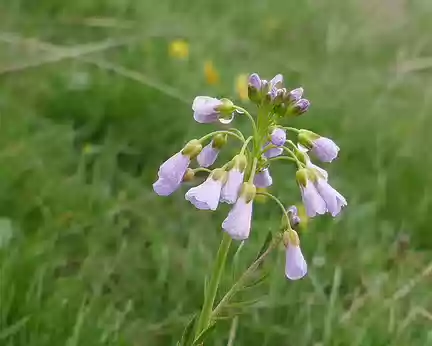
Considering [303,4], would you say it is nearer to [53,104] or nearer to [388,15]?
[388,15]

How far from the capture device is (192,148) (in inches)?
44.6

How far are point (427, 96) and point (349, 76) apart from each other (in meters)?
0.30

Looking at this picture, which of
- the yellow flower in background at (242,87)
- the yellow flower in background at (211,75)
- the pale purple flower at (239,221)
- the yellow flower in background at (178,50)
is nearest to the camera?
the pale purple flower at (239,221)

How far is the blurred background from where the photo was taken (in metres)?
1.74

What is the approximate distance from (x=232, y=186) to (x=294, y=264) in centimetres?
15

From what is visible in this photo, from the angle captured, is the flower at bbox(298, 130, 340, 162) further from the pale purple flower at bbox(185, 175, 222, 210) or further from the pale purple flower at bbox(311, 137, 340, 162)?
the pale purple flower at bbox(185, 175, 222, 210)

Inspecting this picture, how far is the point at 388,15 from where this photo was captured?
390 centimetres

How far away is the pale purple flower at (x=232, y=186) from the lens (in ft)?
3.55

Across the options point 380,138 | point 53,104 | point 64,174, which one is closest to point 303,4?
point 380,138

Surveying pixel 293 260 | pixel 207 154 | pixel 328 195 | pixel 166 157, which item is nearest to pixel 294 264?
pixel 293 260

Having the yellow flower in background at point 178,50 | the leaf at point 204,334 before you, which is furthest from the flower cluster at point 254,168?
the yellow flower in background at point 178,50

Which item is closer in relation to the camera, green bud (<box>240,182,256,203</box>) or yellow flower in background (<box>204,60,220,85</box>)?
green bud (<box>240,182,256,203</box>)

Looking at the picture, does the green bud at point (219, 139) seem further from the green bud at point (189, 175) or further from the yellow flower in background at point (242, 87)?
the yellow flower in background at point (242, 87)

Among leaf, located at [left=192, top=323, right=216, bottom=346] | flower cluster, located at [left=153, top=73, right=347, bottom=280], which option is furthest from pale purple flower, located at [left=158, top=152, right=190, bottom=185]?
leaf, located at [left=192, top=323, right=216, bottom=346]
